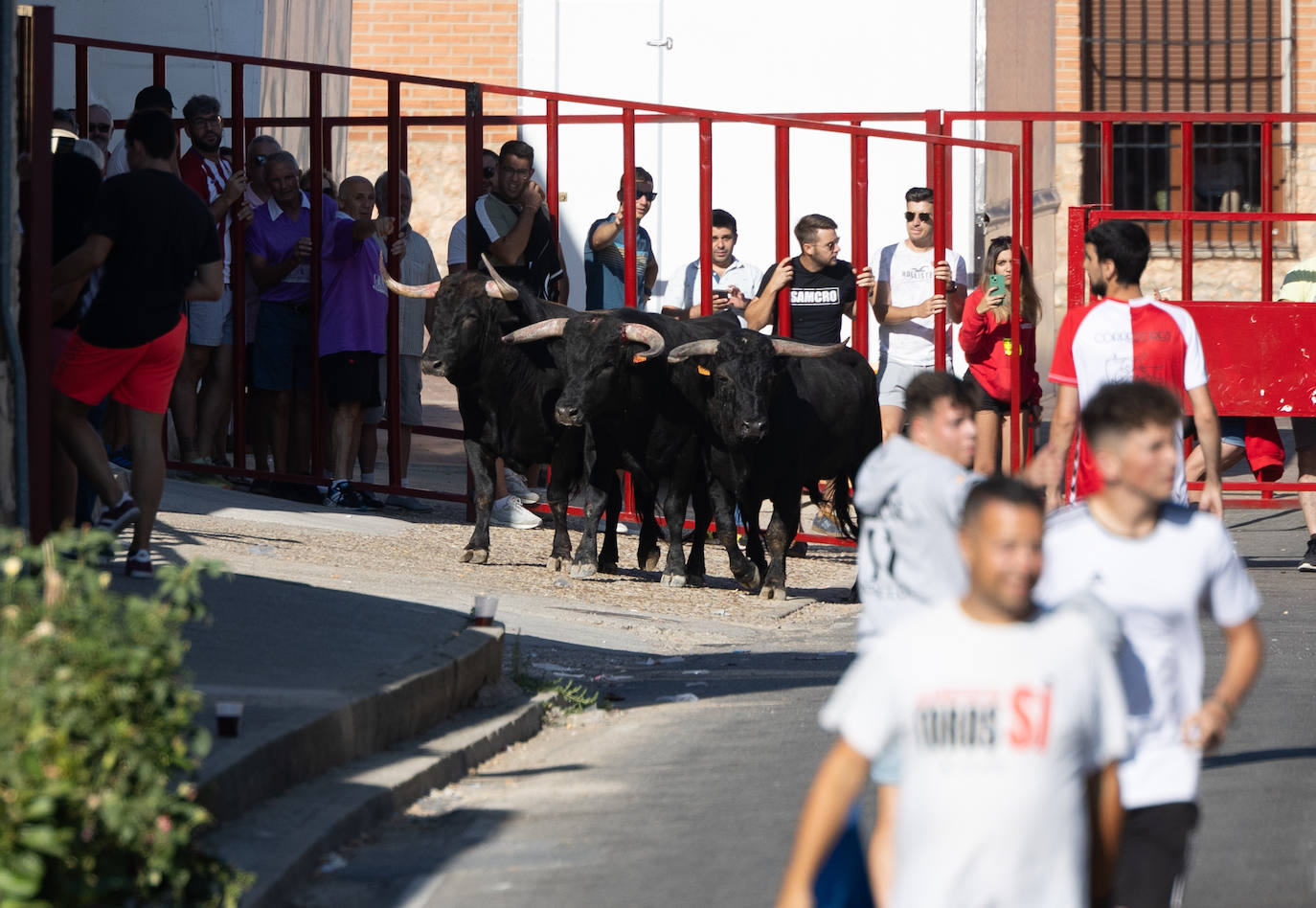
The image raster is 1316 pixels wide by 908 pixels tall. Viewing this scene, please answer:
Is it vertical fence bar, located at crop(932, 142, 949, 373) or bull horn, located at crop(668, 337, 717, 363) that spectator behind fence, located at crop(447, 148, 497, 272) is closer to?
bull horn, located at crop(668, 337, 717, 363)

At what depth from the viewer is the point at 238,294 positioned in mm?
13930

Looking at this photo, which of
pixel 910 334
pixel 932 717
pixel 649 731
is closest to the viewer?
pixel 932 717

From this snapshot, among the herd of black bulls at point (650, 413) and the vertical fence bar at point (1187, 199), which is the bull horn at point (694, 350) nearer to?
the herd of black bulls at point (650, 413)

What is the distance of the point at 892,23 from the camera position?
63.8 ft

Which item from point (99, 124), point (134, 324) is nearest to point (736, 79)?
point (99, 124)

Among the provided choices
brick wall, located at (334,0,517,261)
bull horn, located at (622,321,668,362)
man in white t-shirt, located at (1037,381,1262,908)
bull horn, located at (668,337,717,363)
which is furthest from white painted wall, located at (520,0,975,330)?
man in white t-shirt, located at (1037,381,1262,908)

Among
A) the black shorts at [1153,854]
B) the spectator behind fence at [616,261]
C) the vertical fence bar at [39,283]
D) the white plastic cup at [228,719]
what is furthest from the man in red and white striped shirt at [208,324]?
the black shorts at [1153,854]

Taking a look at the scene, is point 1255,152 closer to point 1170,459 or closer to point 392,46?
point 392,46

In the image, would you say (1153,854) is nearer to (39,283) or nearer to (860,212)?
(39,283)

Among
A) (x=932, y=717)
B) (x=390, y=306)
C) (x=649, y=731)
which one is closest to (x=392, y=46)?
(x=390, y=306)

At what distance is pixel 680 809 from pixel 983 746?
9.80 feet

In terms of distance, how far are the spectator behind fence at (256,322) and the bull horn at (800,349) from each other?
3580 millimetres

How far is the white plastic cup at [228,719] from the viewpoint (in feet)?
20.2

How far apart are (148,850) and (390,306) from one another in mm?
9888
